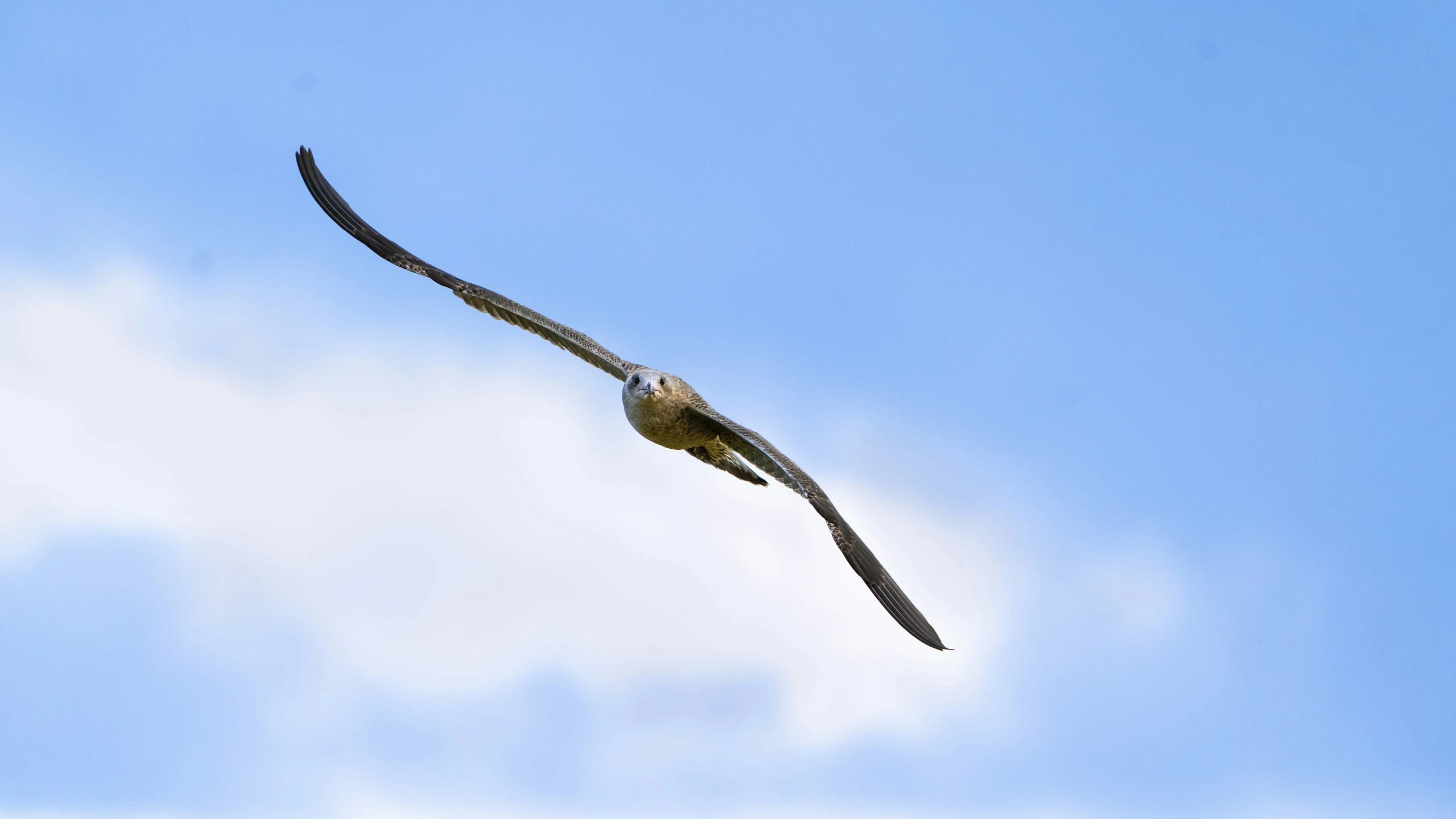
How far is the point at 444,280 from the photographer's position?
19.3 meters

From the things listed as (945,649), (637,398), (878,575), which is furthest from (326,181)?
(945,649)

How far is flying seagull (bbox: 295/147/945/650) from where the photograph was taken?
48.8 ft

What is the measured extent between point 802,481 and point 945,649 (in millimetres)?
2816

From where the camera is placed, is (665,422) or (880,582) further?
(665,422)

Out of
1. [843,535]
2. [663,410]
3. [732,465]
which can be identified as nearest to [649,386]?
[663,410]

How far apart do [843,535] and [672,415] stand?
A: 329 cm

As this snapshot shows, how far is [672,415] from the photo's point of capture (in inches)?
685

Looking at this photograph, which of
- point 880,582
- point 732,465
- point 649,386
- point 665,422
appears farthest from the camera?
point 732,465

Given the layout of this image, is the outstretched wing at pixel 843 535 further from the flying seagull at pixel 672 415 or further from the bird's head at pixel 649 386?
the bird's head at pixel 649 386

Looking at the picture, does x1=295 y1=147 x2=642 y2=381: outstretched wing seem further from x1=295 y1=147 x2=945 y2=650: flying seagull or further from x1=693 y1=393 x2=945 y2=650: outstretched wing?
x1=693 y1=393 x2=945 y2=650: outstretched wing

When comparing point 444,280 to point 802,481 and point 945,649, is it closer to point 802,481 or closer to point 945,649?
point 802,481

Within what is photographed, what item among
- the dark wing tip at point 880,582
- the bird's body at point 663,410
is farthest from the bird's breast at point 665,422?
the dark wing tip at point 880,582

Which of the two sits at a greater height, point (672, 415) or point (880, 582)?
point (672, 415)

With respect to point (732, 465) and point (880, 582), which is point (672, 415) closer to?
point (732, 465)
